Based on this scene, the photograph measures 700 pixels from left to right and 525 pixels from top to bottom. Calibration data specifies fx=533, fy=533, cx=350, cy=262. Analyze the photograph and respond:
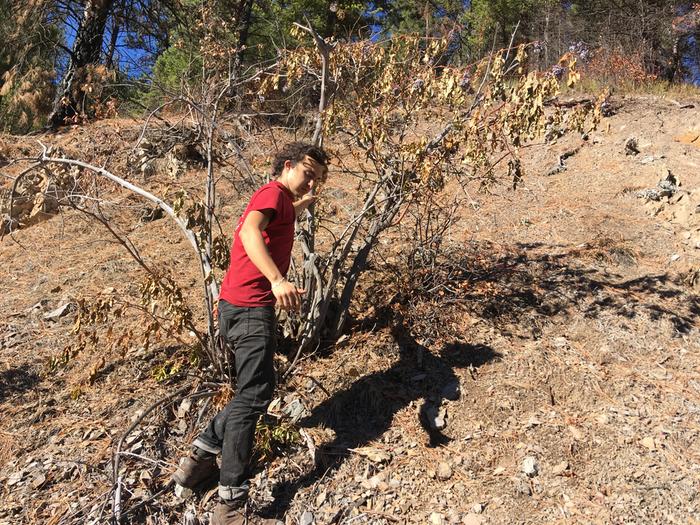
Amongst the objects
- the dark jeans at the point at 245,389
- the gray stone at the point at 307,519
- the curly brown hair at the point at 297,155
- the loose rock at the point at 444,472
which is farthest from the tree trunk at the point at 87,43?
the loose rock at the point at 444,472

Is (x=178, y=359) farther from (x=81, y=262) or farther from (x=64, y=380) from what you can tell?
(x=81, y=262)

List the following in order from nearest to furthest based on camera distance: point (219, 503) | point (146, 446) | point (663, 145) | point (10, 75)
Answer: point (219, 503) < point (146, 446) < point (663, 145) < point (10, 75)

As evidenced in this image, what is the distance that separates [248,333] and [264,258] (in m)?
0.41

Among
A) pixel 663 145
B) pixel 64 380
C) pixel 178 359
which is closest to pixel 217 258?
pixel 178 359

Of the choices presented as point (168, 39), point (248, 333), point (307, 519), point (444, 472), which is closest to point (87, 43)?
point (168, 39)

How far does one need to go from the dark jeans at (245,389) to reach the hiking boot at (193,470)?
148 mm

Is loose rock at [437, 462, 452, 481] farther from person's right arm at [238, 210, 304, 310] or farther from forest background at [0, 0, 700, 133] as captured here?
forest background at [0, 0, 700, 133]

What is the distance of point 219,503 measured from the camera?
2.49 meters

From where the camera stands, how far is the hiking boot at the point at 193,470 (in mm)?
2512

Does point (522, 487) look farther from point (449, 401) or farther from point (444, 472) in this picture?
point (449, 401)

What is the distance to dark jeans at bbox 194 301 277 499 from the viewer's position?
2.38 meters

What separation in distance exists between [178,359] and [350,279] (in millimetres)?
1206

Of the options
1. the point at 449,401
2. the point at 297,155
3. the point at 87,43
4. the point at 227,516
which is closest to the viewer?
the point at 227,516

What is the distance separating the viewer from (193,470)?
2.52 metres
